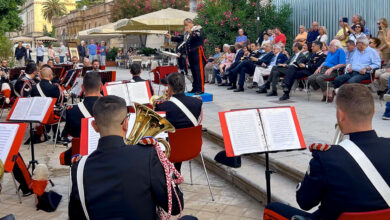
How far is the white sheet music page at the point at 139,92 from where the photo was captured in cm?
686

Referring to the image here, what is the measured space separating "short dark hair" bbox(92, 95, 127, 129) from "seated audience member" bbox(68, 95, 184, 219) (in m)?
0.01

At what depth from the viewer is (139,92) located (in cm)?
695

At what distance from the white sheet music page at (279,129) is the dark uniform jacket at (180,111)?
130 centimetres

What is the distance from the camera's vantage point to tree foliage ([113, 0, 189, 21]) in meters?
29.6

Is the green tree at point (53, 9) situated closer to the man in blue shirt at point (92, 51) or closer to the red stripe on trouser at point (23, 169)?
the man in blue shirt at point (92, 51)

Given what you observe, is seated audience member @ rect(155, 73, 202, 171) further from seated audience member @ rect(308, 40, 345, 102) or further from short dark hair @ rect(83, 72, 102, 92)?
seated audience member @ rect(308, 40, 345, 102)

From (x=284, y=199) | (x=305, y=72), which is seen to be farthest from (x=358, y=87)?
(x=305, y=72)

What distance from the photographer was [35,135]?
8.18m

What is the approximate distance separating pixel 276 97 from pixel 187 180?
5.30 meters

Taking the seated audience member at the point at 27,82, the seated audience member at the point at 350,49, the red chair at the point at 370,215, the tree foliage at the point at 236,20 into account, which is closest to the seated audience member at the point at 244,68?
the seated audience member at the point at 350,49

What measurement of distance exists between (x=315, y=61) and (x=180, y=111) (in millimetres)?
6031

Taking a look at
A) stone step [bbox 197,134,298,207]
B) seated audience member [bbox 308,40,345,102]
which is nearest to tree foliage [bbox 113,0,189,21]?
seated audience member [bbox 308,40,345,102]

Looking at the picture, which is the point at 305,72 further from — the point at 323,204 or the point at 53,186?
the point at 323,204

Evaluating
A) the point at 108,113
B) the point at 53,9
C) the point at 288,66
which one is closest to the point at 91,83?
the point at 108,113
